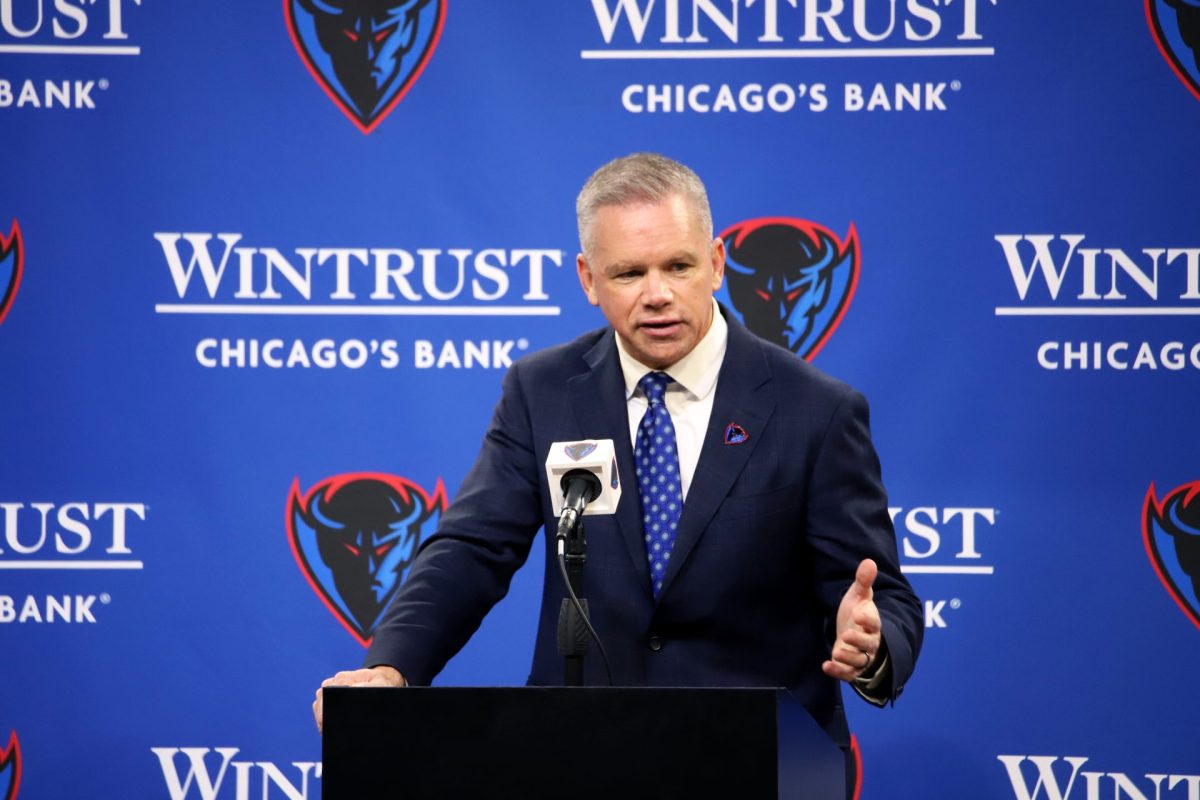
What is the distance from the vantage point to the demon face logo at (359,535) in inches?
131

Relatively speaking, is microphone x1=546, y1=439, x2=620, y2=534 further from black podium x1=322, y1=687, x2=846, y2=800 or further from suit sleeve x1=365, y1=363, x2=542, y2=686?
suit sleeve x1=365, y1=363, x2=542, y2=686

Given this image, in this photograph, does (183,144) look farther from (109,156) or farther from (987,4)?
(987,4)

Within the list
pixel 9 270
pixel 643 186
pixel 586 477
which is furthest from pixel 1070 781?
pixel 9 270

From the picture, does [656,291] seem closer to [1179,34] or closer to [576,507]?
[576,507]

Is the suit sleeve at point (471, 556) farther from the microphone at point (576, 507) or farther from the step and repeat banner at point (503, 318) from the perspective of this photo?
the step and repeat banner at point (503, 318)

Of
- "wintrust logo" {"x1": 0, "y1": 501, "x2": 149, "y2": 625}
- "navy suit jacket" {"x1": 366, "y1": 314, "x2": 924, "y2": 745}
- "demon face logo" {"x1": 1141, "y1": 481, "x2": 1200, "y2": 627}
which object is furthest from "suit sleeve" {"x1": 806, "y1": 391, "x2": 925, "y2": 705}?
"wintrust logo" {"x1": 0, "y1": 501, "x2": 149, "y2": 625}

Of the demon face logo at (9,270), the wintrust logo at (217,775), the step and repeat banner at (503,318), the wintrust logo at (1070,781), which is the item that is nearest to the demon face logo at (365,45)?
the step and repeat banner at (503,318)

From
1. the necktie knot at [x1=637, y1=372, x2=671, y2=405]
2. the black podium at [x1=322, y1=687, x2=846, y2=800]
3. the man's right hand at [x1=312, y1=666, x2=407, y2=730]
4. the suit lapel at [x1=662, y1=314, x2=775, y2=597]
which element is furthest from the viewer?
the necktie knot at [x1=637, y1=372, x2=671, y2=405]

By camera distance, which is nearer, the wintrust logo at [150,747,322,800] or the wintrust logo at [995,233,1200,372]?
the wintrust logo at [995,233,1200,372]

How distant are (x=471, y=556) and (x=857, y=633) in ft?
2.58

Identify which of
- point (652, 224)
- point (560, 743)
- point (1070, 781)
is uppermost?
point (652, 224)

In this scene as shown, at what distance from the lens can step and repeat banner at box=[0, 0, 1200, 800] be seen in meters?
3.19

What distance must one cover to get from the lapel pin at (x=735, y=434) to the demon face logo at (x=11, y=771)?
2.07 m

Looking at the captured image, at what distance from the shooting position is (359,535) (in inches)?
132
